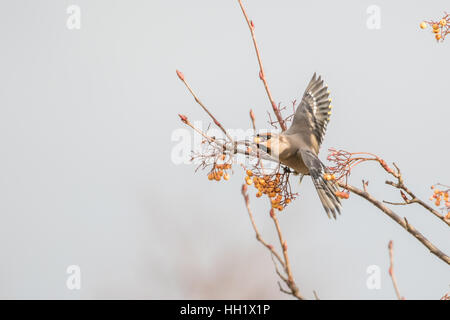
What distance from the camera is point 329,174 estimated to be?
4109mm

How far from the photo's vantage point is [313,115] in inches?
199

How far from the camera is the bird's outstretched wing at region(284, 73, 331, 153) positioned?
4.90 metres

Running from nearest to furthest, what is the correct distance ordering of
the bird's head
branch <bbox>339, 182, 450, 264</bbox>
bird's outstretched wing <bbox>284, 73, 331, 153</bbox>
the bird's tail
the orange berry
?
branch <bbox>339, 182, 450, 264</bbox>, the orange berry, the bird's tail, the bird's head, bird's outstretched wing <bbox>284, 73, 331, 153</bbox>

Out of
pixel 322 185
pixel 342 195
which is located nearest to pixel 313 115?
pixel 322 185

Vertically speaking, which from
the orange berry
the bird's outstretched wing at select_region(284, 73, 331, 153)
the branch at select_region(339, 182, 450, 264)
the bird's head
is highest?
the bird's outstretched wing at select_region(284, 73, 331, 153)

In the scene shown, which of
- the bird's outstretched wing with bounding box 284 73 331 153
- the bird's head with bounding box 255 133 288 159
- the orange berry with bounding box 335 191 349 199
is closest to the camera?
the orange berry with bounding box 335 191 349 199

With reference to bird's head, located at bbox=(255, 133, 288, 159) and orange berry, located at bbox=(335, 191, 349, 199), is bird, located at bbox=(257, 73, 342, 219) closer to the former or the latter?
bird's head, located at bbox=(255, 133, 288, 159)

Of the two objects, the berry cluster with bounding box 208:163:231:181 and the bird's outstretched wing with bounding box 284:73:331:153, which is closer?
the berry cluster with bounding box 208:163:231:181

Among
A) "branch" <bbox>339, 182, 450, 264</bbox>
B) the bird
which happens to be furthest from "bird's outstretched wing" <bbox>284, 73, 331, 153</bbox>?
"branch" <bbox>339, 182, 450, 264</bbox>

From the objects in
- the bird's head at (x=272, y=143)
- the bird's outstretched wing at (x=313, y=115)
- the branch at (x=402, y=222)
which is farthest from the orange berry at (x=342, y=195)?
the bird's outstretched wing at (x=313, y=115)
